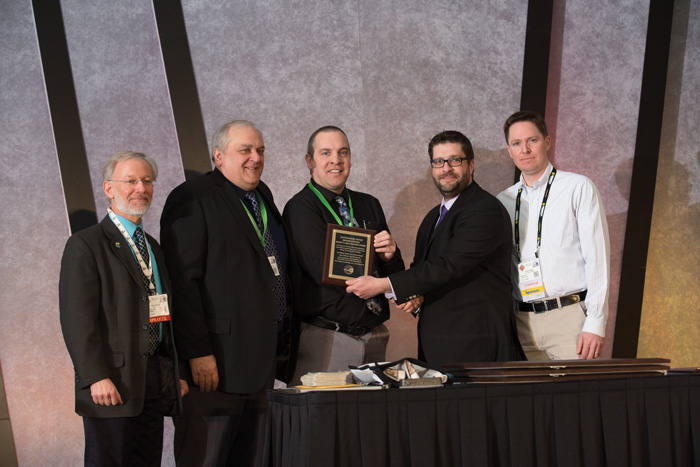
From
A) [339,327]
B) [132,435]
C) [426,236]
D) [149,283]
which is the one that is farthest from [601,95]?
[132,435]

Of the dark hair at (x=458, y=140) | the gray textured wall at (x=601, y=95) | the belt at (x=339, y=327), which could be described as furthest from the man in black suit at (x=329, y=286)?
the gray textured wall at (x=601, y=95)

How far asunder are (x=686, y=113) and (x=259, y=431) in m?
3.68

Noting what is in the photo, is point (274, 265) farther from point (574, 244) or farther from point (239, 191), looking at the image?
point (574, 244)

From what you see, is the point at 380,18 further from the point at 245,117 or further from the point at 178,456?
the point at 178,456

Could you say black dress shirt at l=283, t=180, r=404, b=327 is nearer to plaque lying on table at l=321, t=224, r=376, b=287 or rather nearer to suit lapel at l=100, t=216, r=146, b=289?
plaque lying on table at l=321, t=224, r=376, b=287

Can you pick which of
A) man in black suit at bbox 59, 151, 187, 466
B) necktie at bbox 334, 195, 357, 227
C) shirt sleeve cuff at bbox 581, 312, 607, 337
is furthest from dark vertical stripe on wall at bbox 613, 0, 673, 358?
man in black suit at bbox 59, 151, 187, 466

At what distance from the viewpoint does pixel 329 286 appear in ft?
10.4

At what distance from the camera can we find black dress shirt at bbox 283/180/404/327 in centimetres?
316

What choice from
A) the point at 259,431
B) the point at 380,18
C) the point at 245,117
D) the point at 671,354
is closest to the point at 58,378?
the point at 259,431

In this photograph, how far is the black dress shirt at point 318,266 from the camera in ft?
10.4

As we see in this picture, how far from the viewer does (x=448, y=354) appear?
121 inches

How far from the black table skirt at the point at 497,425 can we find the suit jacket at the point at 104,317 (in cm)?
79

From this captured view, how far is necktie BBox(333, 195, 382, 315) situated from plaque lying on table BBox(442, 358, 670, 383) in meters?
1.02

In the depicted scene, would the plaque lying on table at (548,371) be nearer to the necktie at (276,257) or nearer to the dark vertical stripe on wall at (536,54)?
the necktie at (276,257)
